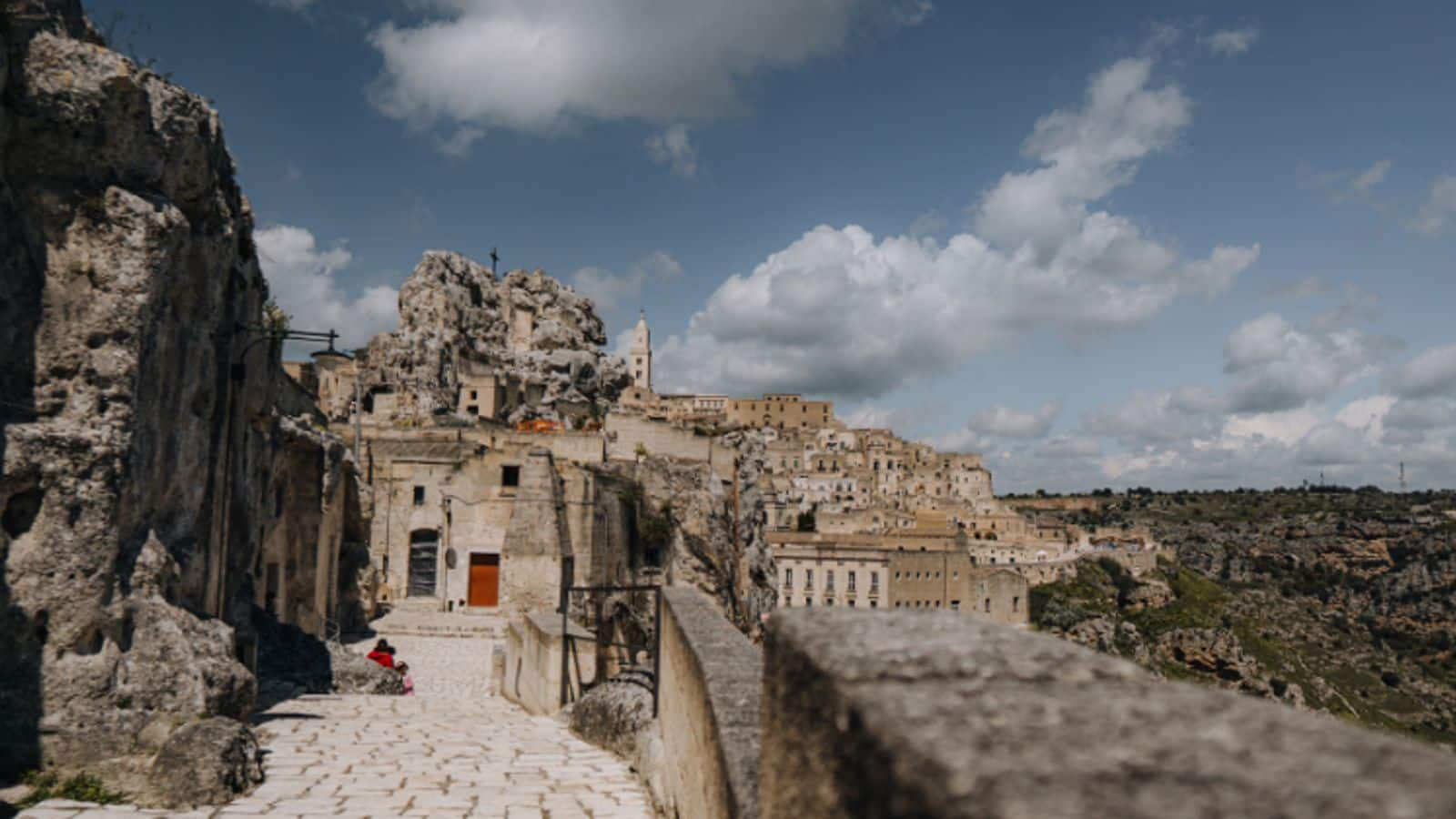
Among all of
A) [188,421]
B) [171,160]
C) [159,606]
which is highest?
[171,160]

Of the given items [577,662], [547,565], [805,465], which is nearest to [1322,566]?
[805,465]

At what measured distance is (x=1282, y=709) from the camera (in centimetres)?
146

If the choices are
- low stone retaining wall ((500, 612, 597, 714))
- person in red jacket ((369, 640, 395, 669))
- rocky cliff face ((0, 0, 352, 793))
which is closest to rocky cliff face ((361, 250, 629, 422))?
person in red jacket ((369, 640, 395, 669))

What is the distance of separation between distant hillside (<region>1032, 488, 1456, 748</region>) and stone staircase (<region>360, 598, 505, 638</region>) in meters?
39.7

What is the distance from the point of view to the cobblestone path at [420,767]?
291 inches

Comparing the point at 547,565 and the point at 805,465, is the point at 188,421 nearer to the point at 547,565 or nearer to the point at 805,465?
the point at 547,565

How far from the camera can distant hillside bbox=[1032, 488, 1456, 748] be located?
2936 inches

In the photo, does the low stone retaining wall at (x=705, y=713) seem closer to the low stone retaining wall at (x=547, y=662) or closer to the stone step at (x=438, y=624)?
the low stone retaining wall at (x=547, y=662)

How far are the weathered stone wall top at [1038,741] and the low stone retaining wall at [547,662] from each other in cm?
1008

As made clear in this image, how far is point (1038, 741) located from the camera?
1587 millimetres

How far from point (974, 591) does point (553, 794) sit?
70027 mm

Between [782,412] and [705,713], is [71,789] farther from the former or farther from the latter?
[782,412]

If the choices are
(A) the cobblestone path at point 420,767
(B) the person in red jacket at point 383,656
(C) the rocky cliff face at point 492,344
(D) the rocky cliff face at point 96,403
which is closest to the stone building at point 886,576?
(C) the rocky cliff face at point 492,344

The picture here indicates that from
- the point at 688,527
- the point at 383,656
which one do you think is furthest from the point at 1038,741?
the point at 688,527
